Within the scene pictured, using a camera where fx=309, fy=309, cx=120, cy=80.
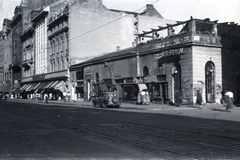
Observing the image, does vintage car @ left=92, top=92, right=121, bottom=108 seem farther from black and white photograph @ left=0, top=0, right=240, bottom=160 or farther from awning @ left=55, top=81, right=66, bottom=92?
awning @ left=55, top=81, right=66, bottom=92

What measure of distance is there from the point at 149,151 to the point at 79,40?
4226 cm

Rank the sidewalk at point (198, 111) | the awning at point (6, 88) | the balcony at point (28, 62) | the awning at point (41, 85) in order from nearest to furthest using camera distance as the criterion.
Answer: the sidewalk at point (198, 111) → the awning at point (41, 85) → the balcony at point (28, 62) → the awning at point (6, 88)

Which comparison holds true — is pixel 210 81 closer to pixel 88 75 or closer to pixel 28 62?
pixel 88 75

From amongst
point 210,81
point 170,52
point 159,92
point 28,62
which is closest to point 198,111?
point 210,81

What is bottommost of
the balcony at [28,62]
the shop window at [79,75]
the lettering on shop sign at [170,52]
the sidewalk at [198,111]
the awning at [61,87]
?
the sidewalk at [198,111]

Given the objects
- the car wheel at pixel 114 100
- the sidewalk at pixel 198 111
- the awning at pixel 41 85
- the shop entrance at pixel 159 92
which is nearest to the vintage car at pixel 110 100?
the car wheel at pixel 114 100

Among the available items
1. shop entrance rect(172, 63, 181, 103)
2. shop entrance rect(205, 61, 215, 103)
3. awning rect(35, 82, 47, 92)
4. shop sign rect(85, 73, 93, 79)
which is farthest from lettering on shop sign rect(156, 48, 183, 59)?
awning rect(35, 82, 47, 92)

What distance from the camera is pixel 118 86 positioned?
3794cm

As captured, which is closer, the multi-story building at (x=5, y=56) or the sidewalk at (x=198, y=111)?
the sidewalk at (x=198, y=111)

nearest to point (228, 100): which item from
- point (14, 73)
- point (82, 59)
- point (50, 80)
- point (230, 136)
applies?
point (230, 136)

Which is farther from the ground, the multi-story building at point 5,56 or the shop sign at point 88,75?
the multi-story building at point 5,56

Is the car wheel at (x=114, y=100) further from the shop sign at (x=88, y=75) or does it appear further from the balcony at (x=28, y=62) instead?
the balcony at (x=28, y=62)

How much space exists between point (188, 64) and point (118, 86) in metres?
12.1

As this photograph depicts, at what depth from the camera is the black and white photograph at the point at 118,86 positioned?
8570 mm
